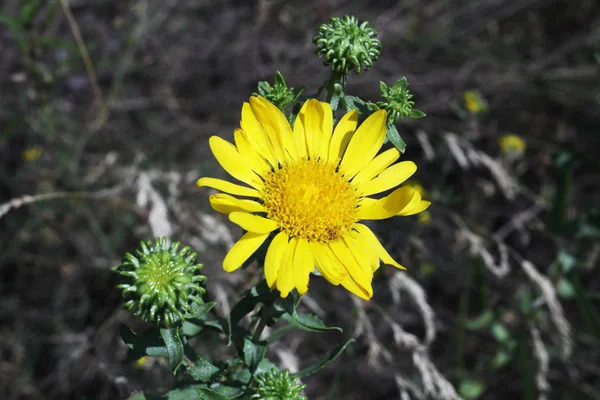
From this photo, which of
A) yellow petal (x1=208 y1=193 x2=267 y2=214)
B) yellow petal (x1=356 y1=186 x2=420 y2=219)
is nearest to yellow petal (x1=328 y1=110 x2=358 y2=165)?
yellow petal (x1=356 y1=186 x2=420 y2=219)

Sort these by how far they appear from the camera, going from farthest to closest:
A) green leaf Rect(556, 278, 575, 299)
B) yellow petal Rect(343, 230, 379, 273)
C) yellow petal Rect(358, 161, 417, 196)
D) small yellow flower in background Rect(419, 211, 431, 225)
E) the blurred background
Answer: green leaf Rect(556, 278, 575, 299)
small yellow flower in background Rect(419, 211, 431, 225)
the blurred background
yellow petal Rect(358, 161, 417, 196)
yellow petal Rect(343, 230, 379, 273)

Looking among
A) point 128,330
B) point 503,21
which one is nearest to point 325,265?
point 128,330

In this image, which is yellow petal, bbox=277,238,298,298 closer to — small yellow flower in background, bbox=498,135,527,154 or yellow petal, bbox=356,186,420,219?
yellow petal, bbox=356,186,420,219

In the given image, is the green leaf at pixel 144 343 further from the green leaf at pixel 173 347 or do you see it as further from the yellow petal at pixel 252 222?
the yellow petal at pixel 252 222

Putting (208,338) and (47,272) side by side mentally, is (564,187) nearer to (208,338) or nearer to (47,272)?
(208,338)

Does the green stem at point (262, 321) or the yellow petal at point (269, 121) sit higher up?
the yellow petal at point (269, 121)

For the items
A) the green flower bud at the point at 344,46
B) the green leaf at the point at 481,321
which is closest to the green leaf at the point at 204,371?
the green flower bud at the point at 344,46
